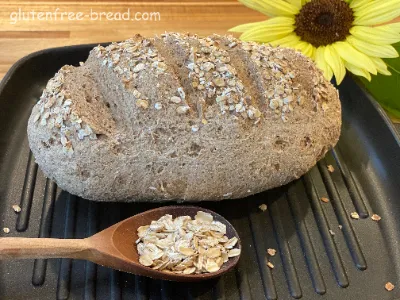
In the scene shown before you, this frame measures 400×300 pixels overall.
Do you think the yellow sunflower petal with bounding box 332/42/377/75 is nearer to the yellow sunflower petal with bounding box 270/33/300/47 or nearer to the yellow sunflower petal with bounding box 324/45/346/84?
the yellow sunflower petal with bounding box 324/45/346/84

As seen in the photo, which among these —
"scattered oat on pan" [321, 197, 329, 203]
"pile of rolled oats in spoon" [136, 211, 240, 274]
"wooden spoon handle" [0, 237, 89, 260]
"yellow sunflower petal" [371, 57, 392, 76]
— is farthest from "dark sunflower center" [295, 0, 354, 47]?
"wooden spoon handle" [0, 237, 89, 260]

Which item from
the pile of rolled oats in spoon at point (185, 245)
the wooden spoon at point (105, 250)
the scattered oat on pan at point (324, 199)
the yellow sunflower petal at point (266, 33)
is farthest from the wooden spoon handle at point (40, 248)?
the yellow sunflower petal at point (266, 33)

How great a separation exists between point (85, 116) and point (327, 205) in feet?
2.03

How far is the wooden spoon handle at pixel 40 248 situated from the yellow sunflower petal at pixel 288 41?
0.80 metres

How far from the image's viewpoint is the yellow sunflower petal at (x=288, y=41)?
4.34ft

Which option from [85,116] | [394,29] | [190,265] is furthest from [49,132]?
[394,29]

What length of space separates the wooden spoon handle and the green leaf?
990 millimetres

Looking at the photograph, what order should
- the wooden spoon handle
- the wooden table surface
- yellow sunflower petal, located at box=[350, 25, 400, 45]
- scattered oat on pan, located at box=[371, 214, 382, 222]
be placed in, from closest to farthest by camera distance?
the wooden spoon handle
scattered oat on pan, located at box=[371, 214, 382, 222]
yellow sunflower petal, located at box=[350, 25, 400, 45]
the wooden table surface

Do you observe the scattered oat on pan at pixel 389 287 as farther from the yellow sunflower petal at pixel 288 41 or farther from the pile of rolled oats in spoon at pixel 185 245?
the yellow sunflower petal at pixel 288 41

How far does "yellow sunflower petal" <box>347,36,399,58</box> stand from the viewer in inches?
48.4

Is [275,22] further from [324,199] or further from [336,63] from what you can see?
[324,199]

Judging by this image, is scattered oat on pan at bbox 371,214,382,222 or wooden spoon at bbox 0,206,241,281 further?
scattered oat on pan at bbox 371,214,382,222

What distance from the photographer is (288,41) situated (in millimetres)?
1326

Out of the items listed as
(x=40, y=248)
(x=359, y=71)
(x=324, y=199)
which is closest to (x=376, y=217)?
(x=324, y=199)
